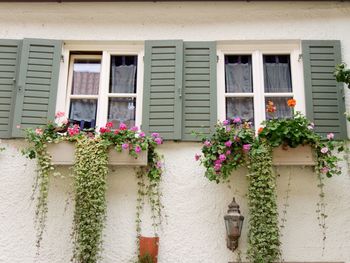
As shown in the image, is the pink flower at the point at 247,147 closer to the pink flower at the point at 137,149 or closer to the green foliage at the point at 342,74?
the pink flower at the point at 137,149

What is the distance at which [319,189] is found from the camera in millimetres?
5805

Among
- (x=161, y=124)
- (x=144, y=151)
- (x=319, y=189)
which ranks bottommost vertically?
(x=319, y=189)

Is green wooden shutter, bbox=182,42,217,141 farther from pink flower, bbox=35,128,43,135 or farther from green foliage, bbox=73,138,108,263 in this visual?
pink flower, bbox=35,128,43,135

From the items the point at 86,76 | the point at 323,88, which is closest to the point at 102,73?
the point at 86,76

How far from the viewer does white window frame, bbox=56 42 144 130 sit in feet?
21.0

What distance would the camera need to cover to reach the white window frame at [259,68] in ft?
20.8

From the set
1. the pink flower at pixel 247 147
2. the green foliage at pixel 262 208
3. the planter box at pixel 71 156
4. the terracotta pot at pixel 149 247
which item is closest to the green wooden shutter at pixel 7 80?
the planter box at pixel 71 156

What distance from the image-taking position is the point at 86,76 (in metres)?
6.61

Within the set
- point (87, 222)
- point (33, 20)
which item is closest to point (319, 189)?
point (87, 222)

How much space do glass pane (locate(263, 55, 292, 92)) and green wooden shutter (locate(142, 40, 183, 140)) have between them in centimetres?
119

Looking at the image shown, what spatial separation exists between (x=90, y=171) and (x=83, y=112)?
1.19 metres

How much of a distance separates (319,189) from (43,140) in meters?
3.33

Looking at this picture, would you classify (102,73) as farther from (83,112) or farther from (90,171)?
(90,171)

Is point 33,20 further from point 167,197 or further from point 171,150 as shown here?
point 167,197
